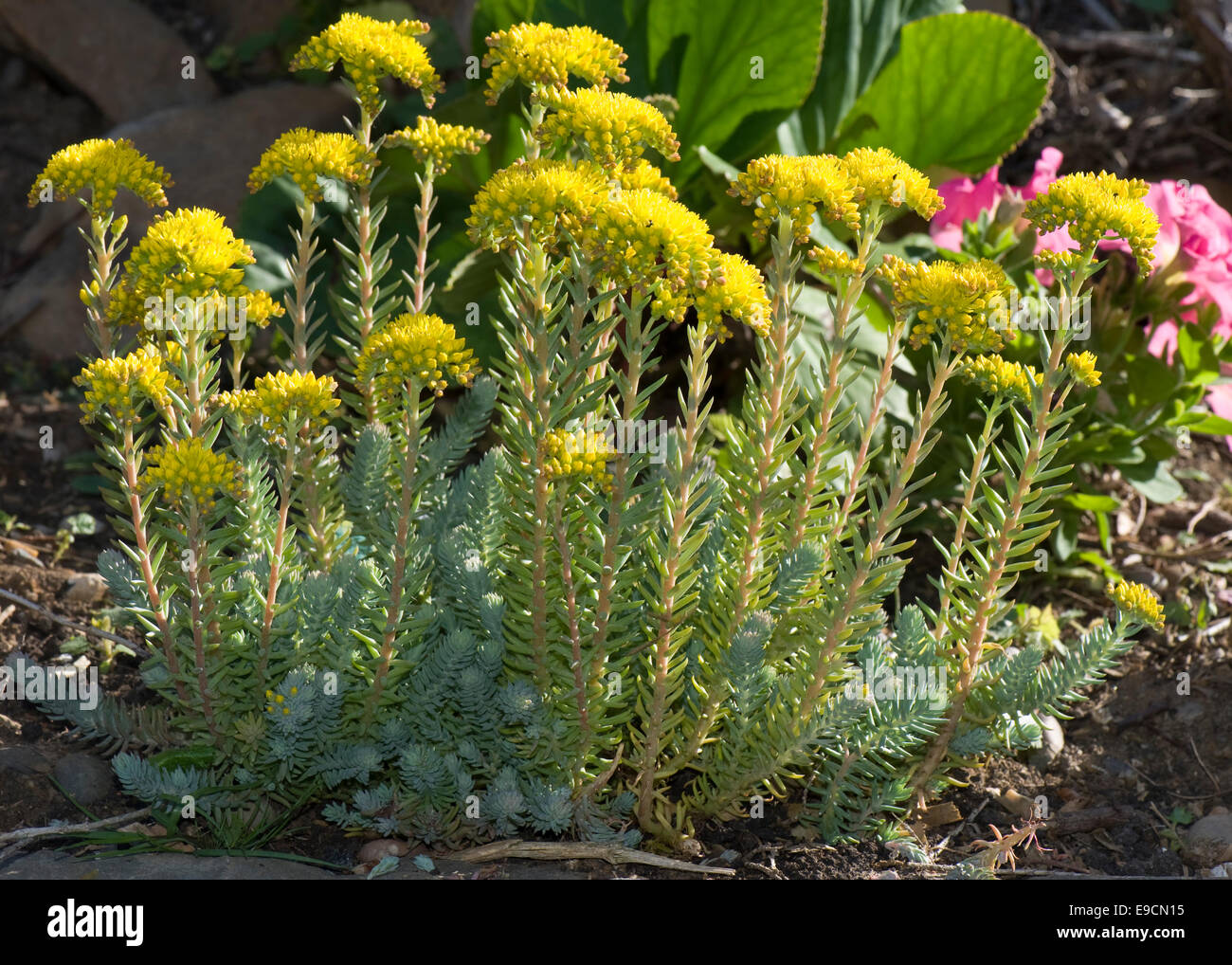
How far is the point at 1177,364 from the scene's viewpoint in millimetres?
2748

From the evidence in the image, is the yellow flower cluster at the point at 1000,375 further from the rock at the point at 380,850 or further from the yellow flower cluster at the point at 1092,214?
the rock at the point at 380,850

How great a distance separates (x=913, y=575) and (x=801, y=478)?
4.15 feet

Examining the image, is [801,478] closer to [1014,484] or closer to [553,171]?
[1014,484]

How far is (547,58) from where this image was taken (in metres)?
1.67

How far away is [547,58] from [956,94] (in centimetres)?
197

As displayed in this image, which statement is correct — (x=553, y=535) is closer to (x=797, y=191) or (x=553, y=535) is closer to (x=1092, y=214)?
(x=797, y=191)

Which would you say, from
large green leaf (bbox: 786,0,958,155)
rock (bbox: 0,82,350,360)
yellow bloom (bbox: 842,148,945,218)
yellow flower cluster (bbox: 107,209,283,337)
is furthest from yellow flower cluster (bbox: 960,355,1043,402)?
rock (bbox: 0,82,350,360)

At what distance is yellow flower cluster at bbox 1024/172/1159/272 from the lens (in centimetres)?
164

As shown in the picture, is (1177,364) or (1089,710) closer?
(1089,710)

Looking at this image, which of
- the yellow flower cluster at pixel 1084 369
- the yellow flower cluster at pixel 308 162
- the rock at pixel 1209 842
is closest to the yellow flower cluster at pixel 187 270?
the yellow flower cluster at pixel 308 162

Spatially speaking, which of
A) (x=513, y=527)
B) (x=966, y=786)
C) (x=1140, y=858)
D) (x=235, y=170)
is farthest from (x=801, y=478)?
(x=235, y=170)

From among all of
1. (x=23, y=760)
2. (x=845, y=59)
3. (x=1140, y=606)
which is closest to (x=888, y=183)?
(x=1140, y=606)

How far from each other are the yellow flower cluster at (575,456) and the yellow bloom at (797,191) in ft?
1.17
